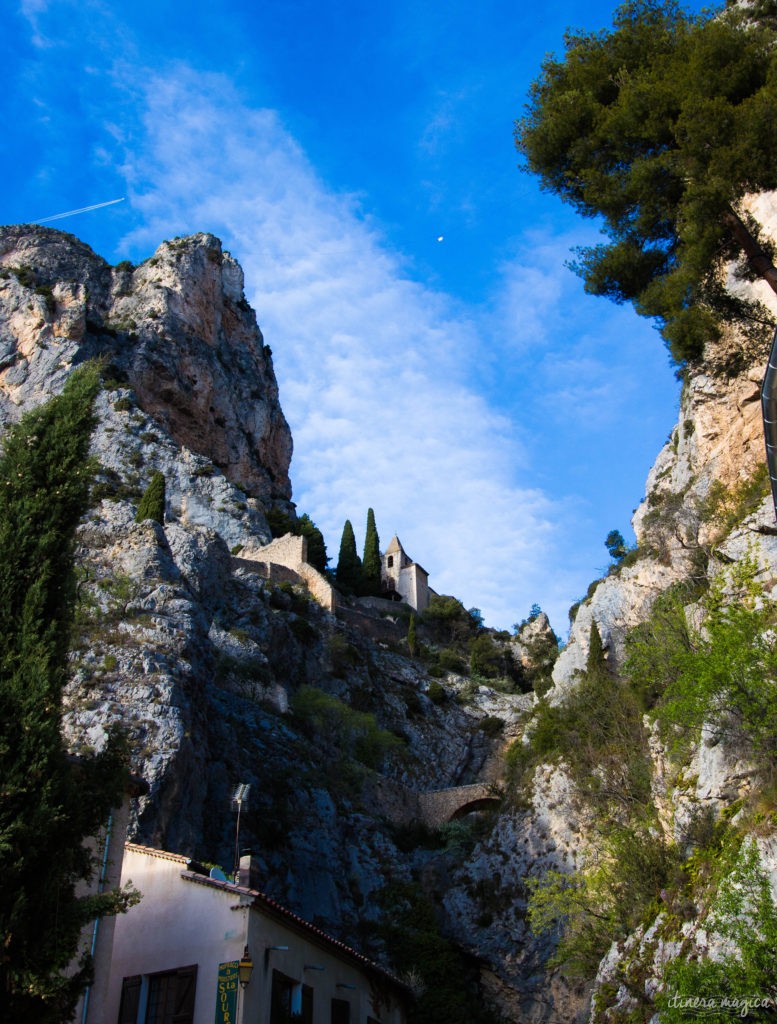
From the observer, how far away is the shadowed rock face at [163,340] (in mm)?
62469

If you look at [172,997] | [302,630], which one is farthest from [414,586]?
[172,997]

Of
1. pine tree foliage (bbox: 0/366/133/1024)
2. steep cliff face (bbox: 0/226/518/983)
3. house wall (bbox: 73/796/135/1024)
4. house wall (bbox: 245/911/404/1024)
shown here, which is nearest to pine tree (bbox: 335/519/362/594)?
steep cliff face (bbox: 0/226/518/983)

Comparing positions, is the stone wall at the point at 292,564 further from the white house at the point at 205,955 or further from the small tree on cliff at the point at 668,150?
the small tree on cliff at the point at 668,150

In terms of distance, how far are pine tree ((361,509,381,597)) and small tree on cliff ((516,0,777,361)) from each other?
59529mm

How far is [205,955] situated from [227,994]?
2.95 ft

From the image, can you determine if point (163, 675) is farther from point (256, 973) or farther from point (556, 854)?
point (556, 854)

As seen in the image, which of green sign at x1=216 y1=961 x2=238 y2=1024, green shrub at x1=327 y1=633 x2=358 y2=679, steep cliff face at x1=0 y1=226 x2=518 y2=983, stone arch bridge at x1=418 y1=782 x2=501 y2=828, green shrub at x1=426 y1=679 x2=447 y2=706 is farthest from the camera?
green shrub at x1=426 y1=679 x2=447 y2=706

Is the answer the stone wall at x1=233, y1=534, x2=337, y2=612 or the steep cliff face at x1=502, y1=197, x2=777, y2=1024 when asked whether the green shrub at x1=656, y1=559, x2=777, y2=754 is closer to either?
the steep cliff face at x1=502, y1=197, x2=777, y2=1024

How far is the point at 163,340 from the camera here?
6825 cm

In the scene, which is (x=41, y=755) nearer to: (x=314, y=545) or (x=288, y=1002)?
(x=288, y=1002)

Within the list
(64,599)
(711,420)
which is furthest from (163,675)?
(711,420)

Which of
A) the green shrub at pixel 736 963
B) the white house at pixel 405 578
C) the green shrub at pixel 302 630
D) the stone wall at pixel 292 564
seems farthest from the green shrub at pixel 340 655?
the green shrub at pixel 736 963

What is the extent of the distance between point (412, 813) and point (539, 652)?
3072 cm

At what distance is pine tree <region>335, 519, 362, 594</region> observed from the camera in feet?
249
